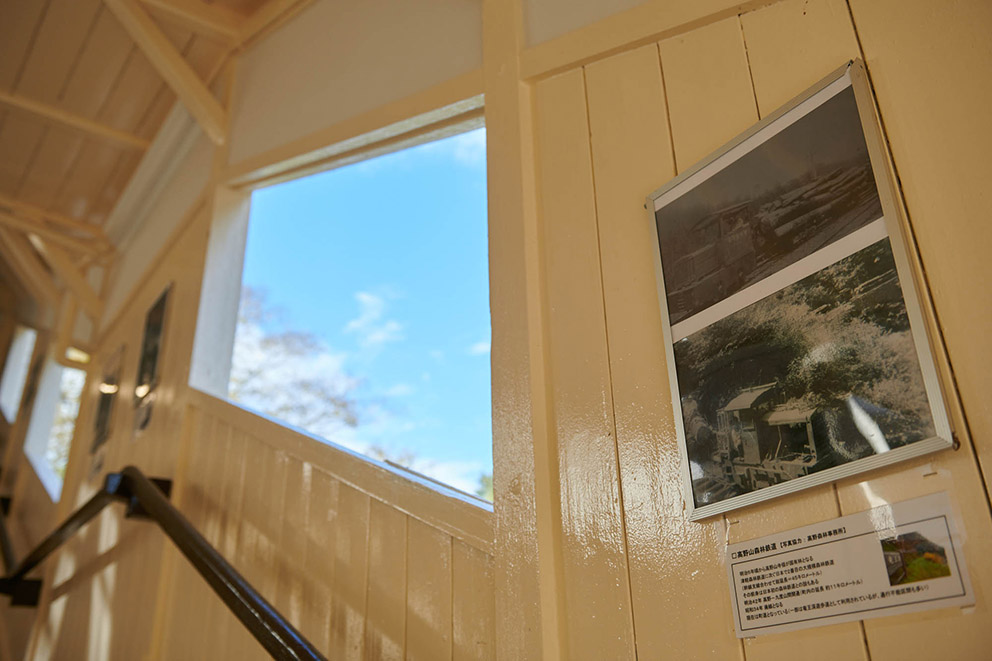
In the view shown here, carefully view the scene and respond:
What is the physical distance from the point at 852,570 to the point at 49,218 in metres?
4.89

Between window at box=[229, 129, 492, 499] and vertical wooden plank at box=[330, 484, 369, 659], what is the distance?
1.29 m

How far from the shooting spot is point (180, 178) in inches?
153

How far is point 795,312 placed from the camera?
1307mm

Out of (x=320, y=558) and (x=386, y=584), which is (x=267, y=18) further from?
(x=386, y=584)

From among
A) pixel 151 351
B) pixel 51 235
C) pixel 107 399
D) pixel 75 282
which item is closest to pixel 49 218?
pixel 51 235

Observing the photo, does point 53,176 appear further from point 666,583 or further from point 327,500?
point 666,583

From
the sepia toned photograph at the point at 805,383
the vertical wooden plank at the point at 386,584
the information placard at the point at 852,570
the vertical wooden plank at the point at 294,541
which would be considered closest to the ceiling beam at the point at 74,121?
the vertical wooden plank at the point at 294,541

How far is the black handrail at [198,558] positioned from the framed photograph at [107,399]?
2.42ft

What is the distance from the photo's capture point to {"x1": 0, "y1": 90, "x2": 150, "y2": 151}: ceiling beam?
383cm

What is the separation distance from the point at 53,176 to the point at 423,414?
7.93 ft

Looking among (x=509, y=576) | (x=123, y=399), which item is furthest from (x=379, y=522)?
(x=123, y=399)

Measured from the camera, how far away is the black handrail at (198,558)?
1.55 meters

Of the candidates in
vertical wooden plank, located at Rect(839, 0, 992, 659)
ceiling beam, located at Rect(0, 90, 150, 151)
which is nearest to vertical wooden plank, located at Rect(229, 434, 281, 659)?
vertical wooden plank, located at Rect(839, 0, 992, 659)

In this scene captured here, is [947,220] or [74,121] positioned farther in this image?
[74,121]
